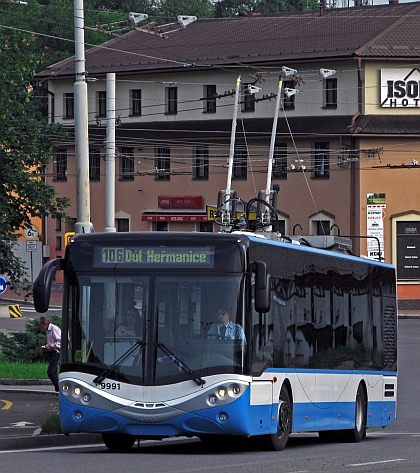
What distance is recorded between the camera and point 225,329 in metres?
13.5

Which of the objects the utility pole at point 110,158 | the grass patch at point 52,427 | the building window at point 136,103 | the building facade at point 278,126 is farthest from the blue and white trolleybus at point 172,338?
the building window at point 136,103

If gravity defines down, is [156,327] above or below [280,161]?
below

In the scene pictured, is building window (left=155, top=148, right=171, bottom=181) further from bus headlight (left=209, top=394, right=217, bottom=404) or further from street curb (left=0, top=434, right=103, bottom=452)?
bus headlight (left=209, top=394, right=217, bottom=404)

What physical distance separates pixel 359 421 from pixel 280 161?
4236 cm

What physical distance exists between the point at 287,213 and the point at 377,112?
6.75m

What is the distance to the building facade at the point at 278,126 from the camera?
5716 cm

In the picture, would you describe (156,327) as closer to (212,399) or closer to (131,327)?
(131,327)

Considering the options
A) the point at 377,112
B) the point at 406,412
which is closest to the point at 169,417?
the point at 406,412

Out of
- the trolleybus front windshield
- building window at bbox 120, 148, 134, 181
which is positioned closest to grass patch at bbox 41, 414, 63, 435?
the trolleybus front windshield

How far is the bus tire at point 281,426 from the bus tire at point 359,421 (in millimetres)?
3168

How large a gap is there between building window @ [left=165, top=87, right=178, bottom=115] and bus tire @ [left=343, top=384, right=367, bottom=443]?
45566mm

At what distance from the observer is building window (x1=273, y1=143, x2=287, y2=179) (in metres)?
59.7

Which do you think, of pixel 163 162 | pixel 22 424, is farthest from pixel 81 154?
pixel 163 162

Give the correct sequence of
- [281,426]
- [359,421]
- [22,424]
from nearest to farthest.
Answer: [281,426] < [22,424] < [359,421]
